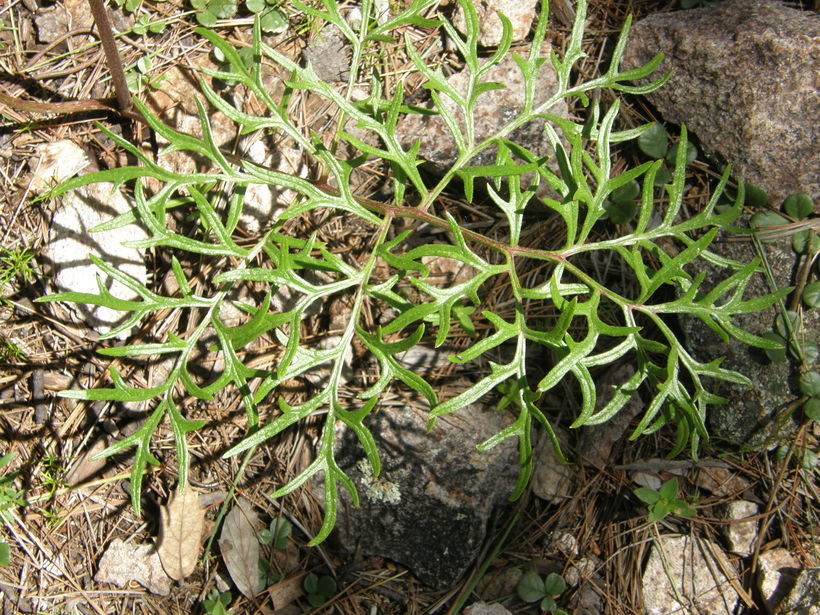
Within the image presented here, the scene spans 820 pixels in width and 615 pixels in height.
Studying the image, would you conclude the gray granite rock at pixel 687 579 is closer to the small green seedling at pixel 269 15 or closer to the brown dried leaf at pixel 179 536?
the brown dried leaf at pixel 179 536

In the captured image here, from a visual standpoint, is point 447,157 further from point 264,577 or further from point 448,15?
point 264,577

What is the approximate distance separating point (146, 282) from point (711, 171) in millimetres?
2593

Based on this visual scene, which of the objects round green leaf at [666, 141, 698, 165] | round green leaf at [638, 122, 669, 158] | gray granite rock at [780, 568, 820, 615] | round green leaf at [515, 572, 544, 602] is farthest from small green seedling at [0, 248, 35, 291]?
gray granite rock at [780, 568, 820, 615]

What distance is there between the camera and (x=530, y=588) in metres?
2.64

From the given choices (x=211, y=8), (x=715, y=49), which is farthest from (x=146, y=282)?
(x=715, y=49)

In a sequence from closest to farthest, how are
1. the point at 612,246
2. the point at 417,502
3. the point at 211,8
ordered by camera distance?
1. the point at 612,246
2. the point at 417,502
3. the point at 211,8

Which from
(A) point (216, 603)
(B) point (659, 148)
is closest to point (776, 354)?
(B) point (659, 148)

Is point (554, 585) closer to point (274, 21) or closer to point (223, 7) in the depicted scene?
point (274, 21)

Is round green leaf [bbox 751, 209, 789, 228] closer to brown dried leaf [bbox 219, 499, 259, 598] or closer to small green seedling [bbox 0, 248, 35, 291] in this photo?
brown dried leaf [bbox 219, 499, 259, 598]

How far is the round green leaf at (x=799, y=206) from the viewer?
2711 millimetres

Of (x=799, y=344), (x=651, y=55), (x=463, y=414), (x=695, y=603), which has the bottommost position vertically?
(x=695, y=603)

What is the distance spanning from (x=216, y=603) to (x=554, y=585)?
1449 mm

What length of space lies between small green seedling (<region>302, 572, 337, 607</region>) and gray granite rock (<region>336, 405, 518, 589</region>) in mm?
166

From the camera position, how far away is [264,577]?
8.78 ft
